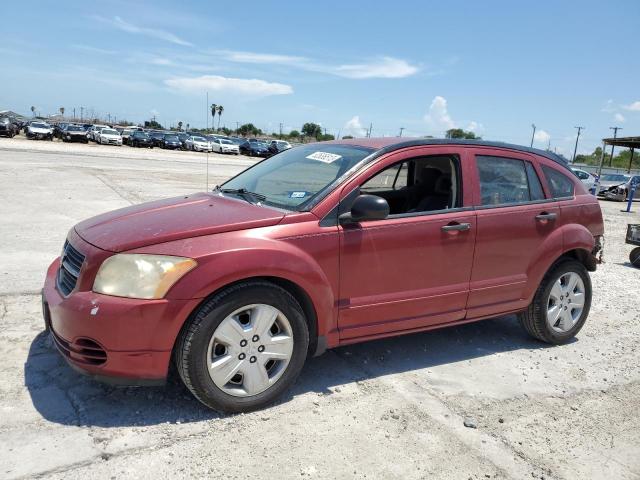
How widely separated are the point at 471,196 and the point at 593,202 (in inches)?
64.1

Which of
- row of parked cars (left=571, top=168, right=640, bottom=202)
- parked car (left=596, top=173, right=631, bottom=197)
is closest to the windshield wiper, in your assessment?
row of parked cars (left=571, top=168, right=640, bottom=202)

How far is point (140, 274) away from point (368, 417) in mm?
1644

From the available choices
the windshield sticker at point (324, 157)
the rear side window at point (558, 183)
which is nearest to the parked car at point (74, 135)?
the windshield sticker at point (324, 157)

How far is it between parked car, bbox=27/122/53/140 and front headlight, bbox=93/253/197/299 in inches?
1891

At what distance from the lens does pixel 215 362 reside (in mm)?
3176

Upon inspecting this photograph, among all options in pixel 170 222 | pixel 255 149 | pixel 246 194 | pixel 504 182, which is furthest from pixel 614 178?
pixel 255 149

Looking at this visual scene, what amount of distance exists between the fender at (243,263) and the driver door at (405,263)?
9.8 inches

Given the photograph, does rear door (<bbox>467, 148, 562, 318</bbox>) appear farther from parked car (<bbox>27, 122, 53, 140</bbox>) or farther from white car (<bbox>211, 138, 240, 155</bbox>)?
parked car (<bbox>27, 122, 53, 140</bbox>)

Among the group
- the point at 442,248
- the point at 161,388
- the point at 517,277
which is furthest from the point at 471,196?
the point at 161,388

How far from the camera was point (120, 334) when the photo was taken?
9.71ft

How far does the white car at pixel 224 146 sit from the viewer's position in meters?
48.5

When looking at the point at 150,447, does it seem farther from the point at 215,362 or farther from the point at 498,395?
the point at 498,395

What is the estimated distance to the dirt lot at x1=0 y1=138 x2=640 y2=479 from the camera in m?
2.84

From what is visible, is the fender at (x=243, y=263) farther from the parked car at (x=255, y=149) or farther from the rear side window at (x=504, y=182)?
the parked car at (x=255, y=149)
